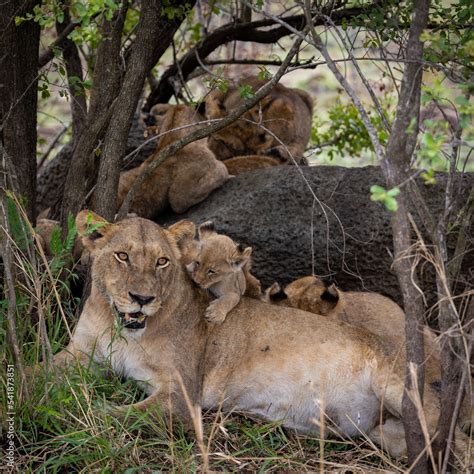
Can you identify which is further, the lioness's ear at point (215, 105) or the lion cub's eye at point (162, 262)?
the lioness's ear at point (215, 105)

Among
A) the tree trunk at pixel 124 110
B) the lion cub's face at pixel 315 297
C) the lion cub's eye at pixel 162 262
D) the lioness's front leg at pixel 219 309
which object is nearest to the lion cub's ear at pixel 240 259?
the lion cub's face at pixel 315 297

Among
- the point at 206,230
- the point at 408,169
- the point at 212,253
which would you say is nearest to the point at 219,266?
the point at 212,253

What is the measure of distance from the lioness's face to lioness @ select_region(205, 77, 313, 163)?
3.62m

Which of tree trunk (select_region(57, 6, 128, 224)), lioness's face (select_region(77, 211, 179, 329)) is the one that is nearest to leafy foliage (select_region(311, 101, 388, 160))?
tree trunk (select_region(57, 6, 128, 224))

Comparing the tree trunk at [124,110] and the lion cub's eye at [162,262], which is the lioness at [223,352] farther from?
the tree trunk at [124,110]

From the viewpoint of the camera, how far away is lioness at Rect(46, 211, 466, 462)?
527 centimetres

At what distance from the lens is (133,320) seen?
5.18 metres

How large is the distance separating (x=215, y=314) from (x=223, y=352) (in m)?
0.24

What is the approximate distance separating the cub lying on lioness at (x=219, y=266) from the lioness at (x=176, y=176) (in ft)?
4.55

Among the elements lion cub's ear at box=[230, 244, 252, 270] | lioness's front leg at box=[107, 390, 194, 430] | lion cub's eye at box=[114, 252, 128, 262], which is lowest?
lioness's front leg at box=[107, 390, 194, 430]

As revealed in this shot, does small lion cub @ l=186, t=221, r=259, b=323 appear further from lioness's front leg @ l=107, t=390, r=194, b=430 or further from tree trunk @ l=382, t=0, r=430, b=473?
tree trunk @ l=382, t=0, r=430, b=473

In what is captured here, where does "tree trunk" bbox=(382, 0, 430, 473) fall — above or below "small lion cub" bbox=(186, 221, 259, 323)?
above

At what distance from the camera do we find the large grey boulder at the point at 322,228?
718 cm

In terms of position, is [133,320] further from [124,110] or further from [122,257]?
[124,110]
